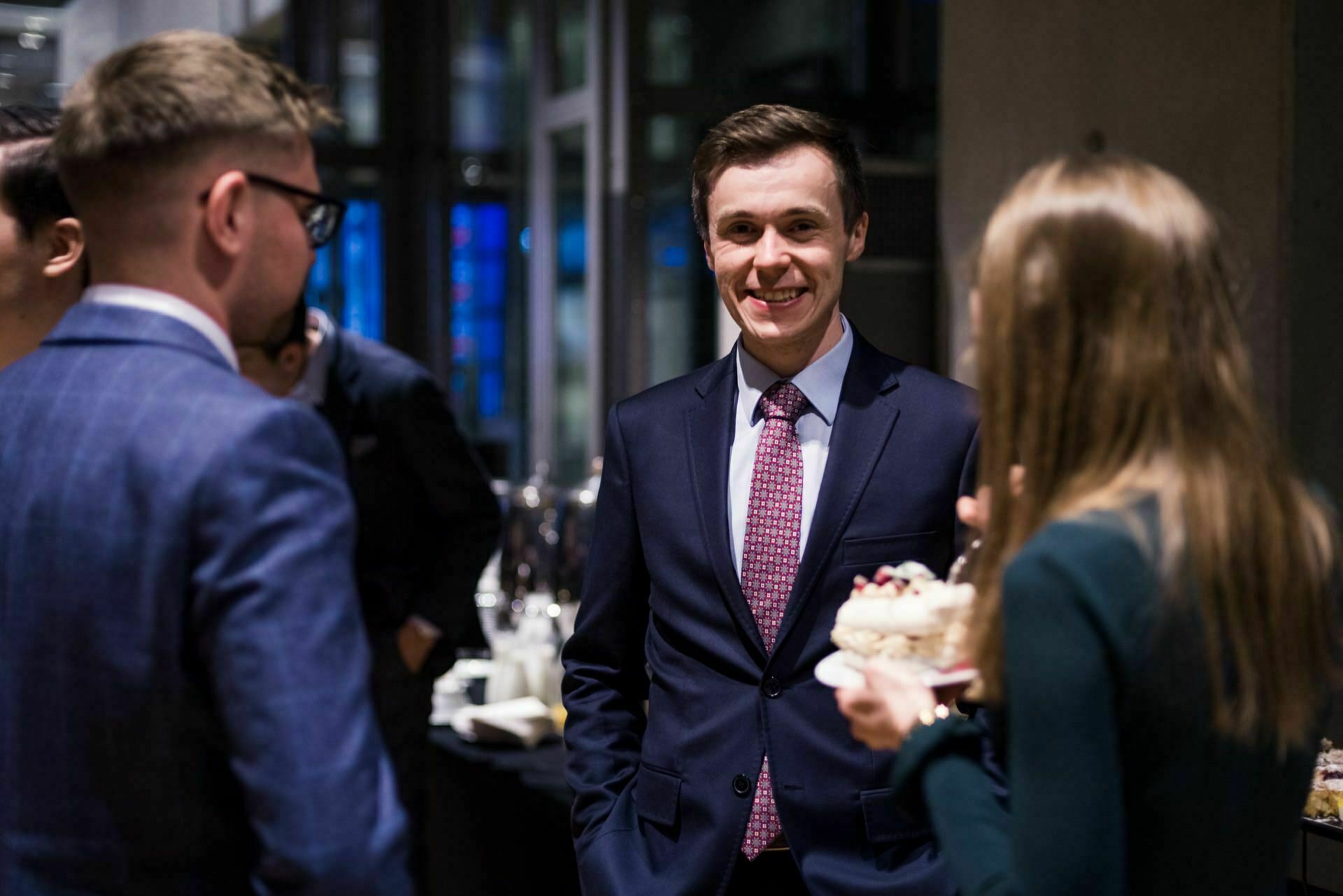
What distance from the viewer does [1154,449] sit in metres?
1.11

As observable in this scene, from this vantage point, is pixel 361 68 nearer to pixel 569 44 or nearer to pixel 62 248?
pixel 569 44

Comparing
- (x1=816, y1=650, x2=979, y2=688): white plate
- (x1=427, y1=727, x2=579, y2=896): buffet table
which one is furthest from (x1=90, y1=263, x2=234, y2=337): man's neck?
(x1=427, y1=727, x2=579, y2=896): buffet table

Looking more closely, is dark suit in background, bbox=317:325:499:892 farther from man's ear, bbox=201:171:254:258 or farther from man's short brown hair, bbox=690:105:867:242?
man's ear, bbox=201:171:254:258

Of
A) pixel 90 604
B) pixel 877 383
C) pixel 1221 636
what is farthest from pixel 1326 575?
pixel 90 604

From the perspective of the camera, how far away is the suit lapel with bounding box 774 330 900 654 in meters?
1.83

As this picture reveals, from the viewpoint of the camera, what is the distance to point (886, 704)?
127cm

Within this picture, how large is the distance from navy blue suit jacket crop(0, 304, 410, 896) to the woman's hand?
0.42m

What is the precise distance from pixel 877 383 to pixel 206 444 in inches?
41.5

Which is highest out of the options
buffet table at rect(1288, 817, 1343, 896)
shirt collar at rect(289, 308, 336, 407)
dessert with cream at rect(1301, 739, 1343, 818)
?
shirt collar at rect(289, 308, 336, 407)

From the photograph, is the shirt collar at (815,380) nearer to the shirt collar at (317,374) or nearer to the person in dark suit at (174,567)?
the person in dark suit at (174,567)

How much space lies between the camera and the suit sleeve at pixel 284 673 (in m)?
1.12

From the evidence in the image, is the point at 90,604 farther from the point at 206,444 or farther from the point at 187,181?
the point at 187,181

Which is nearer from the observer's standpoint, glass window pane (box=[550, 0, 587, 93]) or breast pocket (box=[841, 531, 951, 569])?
breast pocket (box=[841, 531, 951, 569])

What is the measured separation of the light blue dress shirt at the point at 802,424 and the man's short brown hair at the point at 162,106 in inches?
33.7
